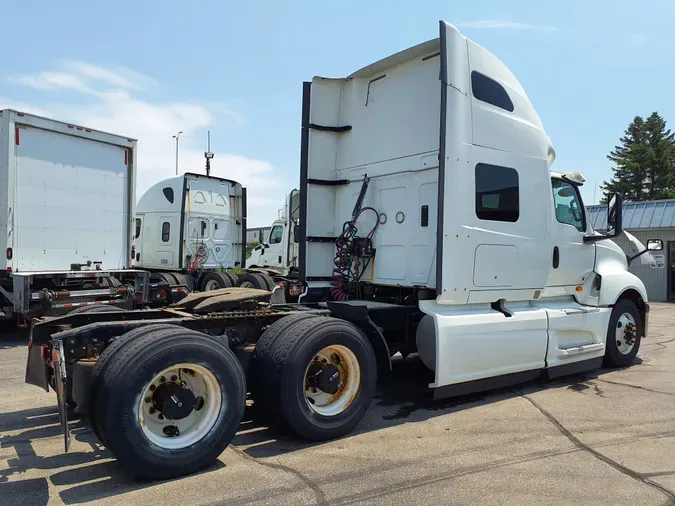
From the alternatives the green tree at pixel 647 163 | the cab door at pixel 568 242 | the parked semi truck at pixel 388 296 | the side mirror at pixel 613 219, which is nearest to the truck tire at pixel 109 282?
the parked semi truck at pixel 388 296

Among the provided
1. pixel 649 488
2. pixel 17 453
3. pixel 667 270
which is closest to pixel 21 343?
pixel 17 453

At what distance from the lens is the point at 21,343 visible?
9.40 metres

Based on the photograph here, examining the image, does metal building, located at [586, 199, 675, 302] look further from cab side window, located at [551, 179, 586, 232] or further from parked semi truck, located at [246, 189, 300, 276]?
cab side window, located at [551, 179, 586, 232]

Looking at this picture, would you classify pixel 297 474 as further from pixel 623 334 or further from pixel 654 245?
pixel 654 245

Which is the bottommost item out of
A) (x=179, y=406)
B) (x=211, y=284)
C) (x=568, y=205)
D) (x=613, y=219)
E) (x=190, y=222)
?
(x=179, y=406)

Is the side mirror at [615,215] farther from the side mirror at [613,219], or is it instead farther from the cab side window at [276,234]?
the cab side window at [276,234]

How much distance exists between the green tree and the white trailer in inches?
1680

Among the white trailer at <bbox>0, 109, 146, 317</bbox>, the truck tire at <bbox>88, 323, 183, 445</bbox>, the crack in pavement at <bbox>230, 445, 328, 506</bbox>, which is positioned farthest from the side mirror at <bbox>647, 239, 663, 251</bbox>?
the white trailer at <bbox>0, 109, 146, 317</bbox>

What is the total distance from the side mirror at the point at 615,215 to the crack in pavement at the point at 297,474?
5454mm

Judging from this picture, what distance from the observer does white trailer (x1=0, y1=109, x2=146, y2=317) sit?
8984mm

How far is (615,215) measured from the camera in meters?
7.21

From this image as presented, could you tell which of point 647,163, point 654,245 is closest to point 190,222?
point 654,245

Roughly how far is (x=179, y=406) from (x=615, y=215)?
6052 mm

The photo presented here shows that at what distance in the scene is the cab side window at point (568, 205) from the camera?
6.90m
